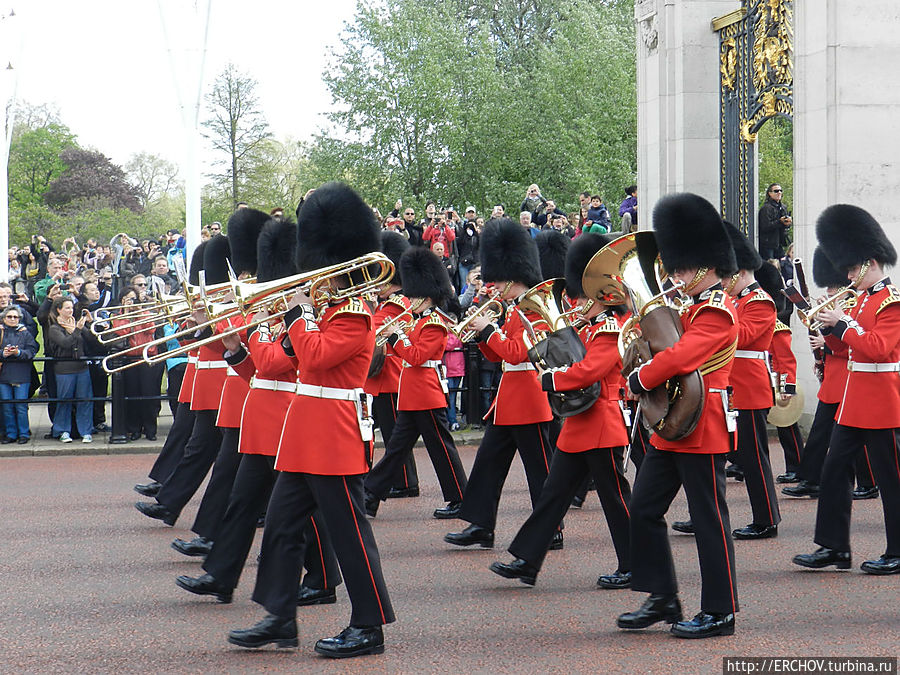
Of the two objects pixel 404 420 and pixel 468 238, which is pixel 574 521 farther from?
pixel 468 238

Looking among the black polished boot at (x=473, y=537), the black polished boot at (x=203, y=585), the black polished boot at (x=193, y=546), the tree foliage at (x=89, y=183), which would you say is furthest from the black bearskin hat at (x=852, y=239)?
the tree foliage at (x=89, y=183)

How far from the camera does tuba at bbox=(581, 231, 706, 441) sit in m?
5.08

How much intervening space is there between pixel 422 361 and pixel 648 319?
2983mm

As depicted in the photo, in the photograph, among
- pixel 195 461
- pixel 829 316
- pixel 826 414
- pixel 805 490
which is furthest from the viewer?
pixel 805 490

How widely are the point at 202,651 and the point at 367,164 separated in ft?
93.5

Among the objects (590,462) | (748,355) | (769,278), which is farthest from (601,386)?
(769,278)

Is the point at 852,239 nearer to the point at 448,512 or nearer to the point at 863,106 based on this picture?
the point at 448,512

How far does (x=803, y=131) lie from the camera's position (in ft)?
37.8

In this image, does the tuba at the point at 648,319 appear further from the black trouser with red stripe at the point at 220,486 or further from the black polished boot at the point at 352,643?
the black trouser with red stripe at the point at 220,486

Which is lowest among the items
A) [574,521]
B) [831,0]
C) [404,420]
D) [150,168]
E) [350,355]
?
[574,521]

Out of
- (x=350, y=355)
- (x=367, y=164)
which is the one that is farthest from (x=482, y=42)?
(x=350, y=355)

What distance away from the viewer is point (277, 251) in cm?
595

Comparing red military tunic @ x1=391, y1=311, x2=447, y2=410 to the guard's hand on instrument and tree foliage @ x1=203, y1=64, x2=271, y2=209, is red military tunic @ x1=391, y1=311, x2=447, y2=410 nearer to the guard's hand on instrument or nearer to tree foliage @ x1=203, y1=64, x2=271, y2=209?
the guard's hand on instrument

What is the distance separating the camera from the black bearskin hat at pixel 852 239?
253 inches
